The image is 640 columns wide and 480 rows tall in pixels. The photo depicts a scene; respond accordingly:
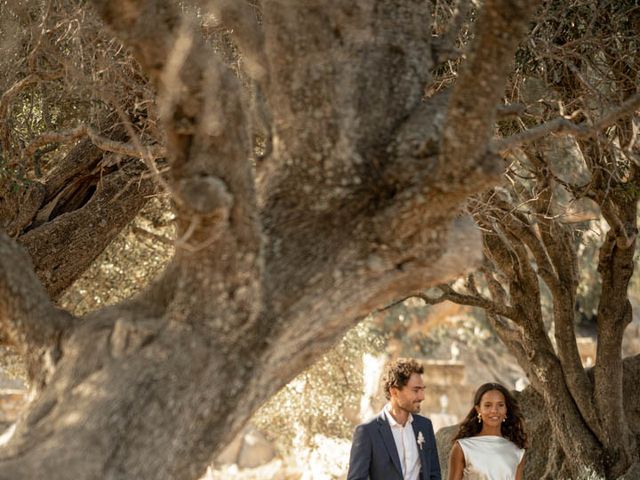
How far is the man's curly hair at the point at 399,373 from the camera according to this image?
7.06 meters

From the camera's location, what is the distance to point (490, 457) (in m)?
7.64

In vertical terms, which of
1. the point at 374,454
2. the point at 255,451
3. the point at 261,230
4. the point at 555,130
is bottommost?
the point at 374,454

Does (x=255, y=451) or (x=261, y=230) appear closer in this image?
(x=261, y=230)

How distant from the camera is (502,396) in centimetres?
779

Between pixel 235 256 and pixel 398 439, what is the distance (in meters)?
3.18

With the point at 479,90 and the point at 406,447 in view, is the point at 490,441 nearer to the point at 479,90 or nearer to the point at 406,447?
the point at 406,447

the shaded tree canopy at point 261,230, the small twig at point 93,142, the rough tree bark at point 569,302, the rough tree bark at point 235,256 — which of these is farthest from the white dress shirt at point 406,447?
the rough tree bark at point 569,302

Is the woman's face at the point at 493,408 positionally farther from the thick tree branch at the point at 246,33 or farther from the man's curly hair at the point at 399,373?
the thick tree branch at the point at 246,33

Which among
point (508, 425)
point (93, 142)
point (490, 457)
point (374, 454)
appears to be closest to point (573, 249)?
point (508, 425)

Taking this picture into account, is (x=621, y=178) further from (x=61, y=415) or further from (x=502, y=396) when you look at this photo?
(x=61, y=415)

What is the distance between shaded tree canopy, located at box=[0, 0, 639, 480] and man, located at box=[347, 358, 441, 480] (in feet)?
7.53

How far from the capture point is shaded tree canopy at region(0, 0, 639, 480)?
4.06 metres

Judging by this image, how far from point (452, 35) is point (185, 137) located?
1874mm

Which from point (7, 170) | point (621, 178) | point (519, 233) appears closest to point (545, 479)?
point (519, 233)
